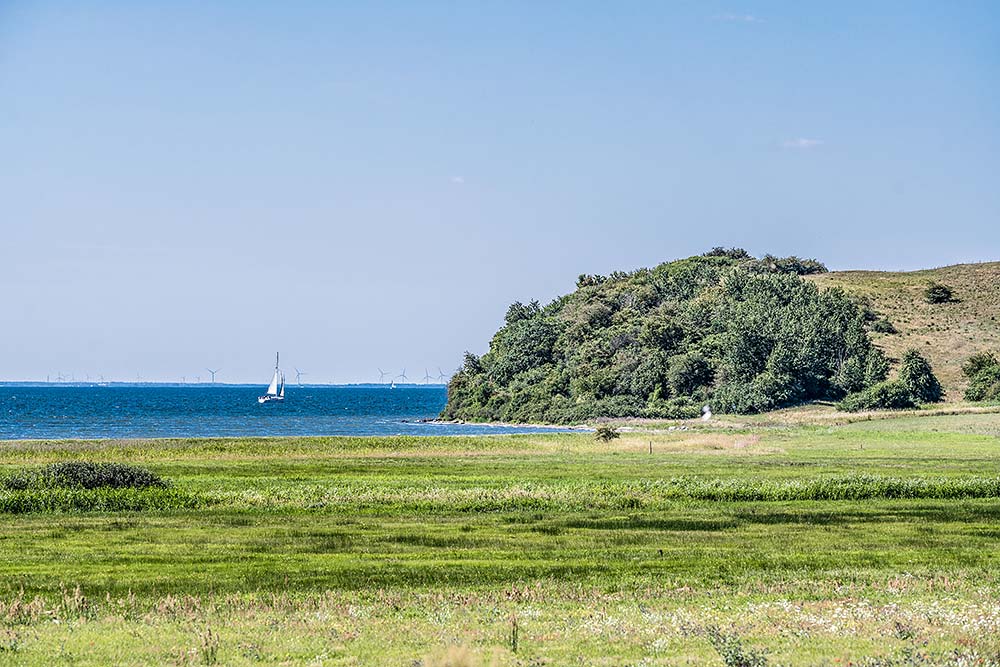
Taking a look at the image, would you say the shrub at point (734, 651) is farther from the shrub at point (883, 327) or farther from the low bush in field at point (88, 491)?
the shrub at point (883, 327)

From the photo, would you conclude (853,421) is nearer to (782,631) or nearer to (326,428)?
(326,428)

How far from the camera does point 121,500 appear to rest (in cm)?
4559

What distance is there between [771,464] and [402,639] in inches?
1834

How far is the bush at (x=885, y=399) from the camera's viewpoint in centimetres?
13038

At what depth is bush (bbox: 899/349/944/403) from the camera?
436 ft

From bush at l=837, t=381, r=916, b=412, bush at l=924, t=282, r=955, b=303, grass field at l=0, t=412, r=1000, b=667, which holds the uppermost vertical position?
bush at l=924, t=282, r=955, b=303

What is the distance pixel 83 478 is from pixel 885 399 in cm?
10054

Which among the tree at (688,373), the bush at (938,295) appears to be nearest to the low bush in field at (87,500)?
the tree at (688,373)

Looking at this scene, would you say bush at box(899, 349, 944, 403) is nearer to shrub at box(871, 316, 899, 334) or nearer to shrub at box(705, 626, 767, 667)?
shrub at box(871, 316, 899, 334)

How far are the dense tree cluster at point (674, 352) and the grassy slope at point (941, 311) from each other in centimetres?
682

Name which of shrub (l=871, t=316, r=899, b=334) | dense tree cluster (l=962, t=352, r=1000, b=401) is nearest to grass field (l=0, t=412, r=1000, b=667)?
dense tree cluster (l=962, t=352, r=1000, b=401)

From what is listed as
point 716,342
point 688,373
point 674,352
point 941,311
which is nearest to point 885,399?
point 688,373

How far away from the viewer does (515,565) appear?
29.7 m

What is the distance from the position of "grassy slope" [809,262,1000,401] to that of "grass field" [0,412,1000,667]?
308 ft
